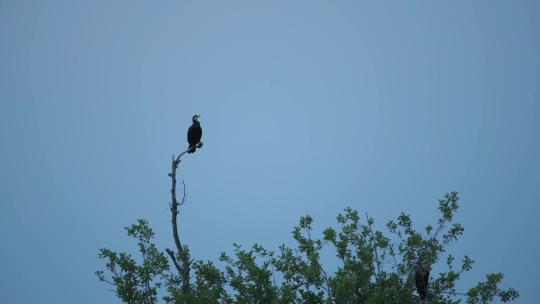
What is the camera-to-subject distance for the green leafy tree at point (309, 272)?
9297 millimetres

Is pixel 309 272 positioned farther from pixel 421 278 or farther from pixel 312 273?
pixel 421 278

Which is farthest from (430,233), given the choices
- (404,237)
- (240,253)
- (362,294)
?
(240,253)

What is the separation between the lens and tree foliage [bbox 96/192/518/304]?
9.29m

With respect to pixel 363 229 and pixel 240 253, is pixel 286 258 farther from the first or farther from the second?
pixel 363 229

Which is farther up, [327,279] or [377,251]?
[377,251]

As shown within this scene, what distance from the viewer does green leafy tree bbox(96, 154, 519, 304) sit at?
30.5 feet

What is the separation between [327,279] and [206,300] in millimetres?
2317

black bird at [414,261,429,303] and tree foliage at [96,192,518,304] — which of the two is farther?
black bird at [414,261,429,303]

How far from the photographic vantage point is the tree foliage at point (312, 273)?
9.29 m

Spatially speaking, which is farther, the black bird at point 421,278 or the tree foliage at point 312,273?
the black bird at point 421,278

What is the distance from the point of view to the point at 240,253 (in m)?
9.62

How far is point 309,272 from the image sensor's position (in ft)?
30.5

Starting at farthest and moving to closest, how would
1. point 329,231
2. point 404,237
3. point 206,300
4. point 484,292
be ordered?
1. point 404,237
2. point 484,292
3. point 329,231
4. point 206,300

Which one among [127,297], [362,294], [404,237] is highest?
[404,237]
